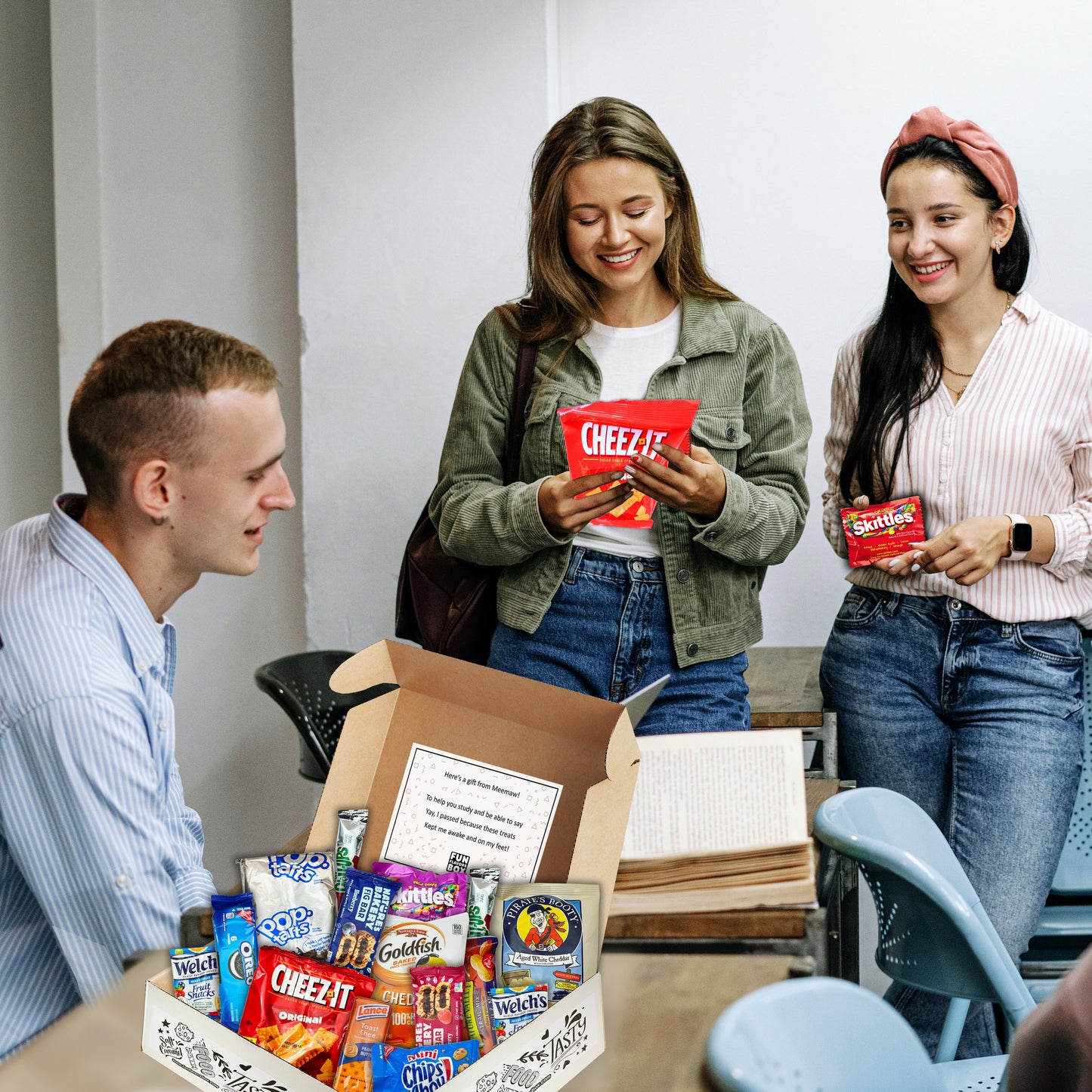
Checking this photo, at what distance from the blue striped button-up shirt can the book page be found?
510mm

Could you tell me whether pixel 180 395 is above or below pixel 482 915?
above

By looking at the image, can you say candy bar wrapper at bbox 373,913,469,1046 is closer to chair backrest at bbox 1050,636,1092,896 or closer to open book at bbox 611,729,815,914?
open book at bbox 611,729,815,914

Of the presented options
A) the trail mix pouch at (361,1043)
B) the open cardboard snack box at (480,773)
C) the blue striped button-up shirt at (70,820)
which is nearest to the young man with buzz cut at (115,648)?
the blue striped button-up shirt at (70,820)

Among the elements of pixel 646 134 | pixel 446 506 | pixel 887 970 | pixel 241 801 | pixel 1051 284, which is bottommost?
pixel 241 801

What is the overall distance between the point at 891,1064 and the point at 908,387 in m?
1.52

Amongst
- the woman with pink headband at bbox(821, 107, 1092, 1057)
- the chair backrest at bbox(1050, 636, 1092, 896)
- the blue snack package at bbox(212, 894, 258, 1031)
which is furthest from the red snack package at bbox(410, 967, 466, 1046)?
the chair backrest at bbox(1050, 636, 1092, 896)

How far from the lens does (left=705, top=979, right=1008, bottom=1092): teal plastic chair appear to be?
3.02 ft

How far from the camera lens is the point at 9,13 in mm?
3742

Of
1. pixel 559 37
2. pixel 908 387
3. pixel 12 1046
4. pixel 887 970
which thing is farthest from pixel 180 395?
pixel 559 37

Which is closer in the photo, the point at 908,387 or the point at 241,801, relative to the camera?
the point at 908,387

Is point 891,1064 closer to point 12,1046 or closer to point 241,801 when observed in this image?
point 12,1046

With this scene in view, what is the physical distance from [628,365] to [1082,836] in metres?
1.45

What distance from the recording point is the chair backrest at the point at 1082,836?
255 cm

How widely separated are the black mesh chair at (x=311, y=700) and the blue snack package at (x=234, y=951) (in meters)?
1.52
